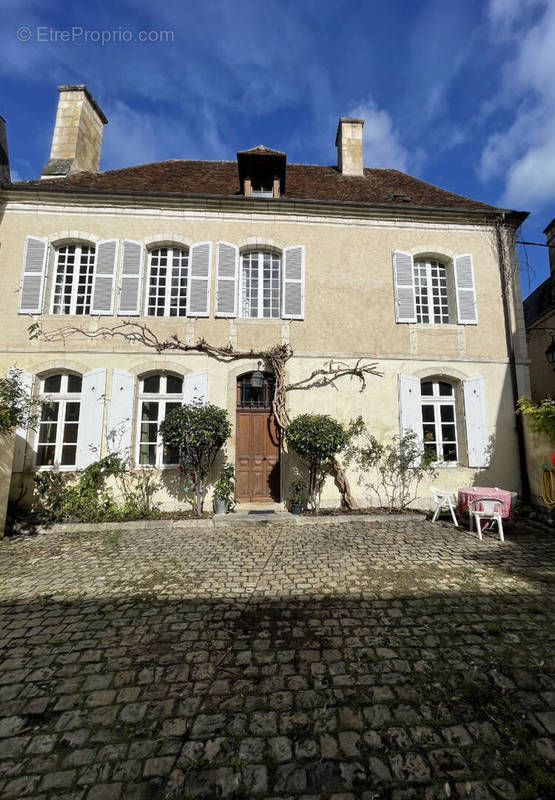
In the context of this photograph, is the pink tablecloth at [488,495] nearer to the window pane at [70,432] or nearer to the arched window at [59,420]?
the arched window at [59,420]

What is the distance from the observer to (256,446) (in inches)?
271

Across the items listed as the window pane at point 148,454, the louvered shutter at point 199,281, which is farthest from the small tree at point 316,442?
the louvered shutter at point 199,281

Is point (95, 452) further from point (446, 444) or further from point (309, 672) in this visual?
point (446, 444)

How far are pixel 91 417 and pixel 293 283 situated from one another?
4740mm

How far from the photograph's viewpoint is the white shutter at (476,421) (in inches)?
267

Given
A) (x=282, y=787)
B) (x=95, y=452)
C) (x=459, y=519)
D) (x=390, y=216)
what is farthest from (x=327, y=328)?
(x=282, y=787)

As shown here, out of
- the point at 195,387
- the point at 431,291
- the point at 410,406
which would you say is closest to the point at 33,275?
the point at 195,387

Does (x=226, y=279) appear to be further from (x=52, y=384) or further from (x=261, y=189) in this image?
(x=52, y=384)

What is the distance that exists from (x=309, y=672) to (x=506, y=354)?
7.29 meters

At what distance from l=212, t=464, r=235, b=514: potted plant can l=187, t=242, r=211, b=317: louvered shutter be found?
3177mm

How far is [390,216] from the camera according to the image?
24.5 ft

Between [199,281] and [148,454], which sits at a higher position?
[199,281]

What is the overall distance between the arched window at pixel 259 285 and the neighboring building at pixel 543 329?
6666mm

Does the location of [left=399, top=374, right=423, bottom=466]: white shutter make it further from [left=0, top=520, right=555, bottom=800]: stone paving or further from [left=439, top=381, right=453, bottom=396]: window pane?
[left=0, top=520, right=555, bottom=800]: stone paving
